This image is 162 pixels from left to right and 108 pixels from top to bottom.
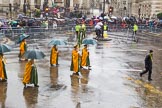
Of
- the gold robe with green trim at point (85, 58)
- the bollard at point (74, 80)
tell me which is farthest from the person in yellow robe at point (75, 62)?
the gold robe with green trim at point (85, 58)

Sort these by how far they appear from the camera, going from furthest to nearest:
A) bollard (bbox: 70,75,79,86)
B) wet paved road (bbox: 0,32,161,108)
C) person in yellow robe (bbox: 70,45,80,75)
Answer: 1. person in yellow robe (bbox: 70,45,80,75)
2. bollard (bbox: 70,75,79,86)
3. wet paved road (bbox: 0,32,161,108)

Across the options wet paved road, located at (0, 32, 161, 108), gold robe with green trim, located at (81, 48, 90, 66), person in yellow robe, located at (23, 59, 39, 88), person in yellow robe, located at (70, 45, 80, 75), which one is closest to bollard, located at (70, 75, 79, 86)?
wet paved road, located at (0, 32, 161, 108)

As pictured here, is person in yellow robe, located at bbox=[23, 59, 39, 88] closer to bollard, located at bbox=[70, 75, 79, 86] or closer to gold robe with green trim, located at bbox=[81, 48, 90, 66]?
bollard, located at bbox=[70, 75, 79, 86]

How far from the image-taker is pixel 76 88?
19.6 metres

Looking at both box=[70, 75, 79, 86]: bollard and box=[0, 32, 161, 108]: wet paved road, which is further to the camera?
box=[70, 75, 79, 86]: bollard

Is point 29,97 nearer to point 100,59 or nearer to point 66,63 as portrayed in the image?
point 66,63

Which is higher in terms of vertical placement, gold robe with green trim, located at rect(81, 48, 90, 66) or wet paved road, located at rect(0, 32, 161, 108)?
gold robe with green trim, located at rect(81, 48, 90, 66)

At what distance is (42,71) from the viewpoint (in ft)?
77.5

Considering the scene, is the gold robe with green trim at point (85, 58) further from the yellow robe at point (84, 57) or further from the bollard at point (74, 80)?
the bollard at point (74, 80)

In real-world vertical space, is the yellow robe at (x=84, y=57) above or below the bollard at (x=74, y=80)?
above

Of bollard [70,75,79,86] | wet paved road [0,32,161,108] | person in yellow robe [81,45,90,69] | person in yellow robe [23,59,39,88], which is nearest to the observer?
wet paved road [0,32,161,108]

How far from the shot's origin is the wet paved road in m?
17.0

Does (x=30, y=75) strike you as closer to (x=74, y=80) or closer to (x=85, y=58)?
(x=74, y=80)

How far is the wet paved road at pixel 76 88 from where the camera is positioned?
17047 mm
